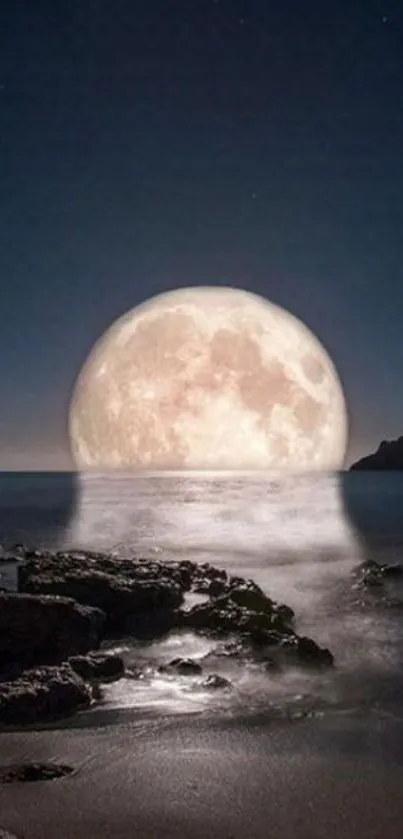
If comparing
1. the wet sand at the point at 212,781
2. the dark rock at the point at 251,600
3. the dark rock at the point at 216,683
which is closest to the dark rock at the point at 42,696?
the wet sand at the point at 212,781

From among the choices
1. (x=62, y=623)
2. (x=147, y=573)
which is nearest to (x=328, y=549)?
(x=147, y=573)

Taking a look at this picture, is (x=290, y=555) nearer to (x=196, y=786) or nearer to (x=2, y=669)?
(x=2, y=669)

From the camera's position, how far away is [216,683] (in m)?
14.1

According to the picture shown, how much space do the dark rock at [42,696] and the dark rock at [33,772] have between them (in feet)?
6.11

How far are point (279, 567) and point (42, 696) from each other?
80.4 ft

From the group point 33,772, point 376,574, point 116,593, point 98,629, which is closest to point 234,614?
point 116,593

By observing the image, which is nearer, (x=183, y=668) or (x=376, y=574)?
(x=183, y=668)

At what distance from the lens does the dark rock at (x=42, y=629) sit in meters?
15.0

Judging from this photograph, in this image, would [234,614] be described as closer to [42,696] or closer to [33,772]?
[42,696]

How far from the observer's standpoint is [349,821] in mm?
8430

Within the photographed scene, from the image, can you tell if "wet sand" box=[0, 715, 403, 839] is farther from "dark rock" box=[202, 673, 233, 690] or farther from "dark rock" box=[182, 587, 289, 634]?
"dark rock" box=[182, 587, 289, 634]

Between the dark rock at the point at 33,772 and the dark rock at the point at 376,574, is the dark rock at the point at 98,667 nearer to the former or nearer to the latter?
the dark rock at the point at 33,772

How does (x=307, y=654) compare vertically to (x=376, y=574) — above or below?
above

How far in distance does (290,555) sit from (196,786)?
32017mm
